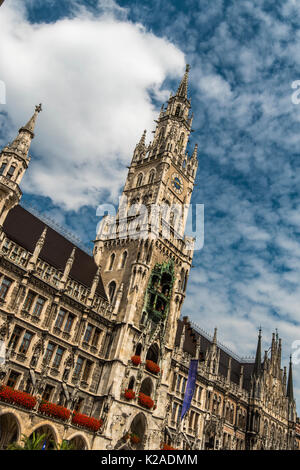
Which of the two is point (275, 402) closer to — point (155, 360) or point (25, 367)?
point (155, 360)

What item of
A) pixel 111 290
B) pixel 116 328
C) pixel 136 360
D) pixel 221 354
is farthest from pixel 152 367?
pixel 221 354

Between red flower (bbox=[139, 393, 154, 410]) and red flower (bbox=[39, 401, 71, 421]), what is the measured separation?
679cm

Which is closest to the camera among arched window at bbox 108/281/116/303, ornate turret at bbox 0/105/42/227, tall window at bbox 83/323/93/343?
ornate turret at bbox 0/105/42/227

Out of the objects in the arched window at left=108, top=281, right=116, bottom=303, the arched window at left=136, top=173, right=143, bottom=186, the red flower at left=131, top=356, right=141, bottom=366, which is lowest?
the red flower at left=131, top=356, right=141, bottom=366

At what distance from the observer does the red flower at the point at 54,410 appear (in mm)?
27719

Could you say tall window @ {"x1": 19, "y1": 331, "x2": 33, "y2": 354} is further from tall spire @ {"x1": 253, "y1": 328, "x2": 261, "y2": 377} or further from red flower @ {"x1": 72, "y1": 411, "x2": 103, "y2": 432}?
tall spire @ {"x1": 253, "y1": 328, "x2": 261, "y2": 377}

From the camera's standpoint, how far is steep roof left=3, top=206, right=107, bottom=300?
32.8 metres

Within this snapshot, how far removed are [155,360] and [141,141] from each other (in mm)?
27543

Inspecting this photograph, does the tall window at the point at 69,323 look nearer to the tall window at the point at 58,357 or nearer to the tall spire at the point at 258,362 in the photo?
the tall window at the point at 58,357

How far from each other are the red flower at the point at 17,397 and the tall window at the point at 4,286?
618cm

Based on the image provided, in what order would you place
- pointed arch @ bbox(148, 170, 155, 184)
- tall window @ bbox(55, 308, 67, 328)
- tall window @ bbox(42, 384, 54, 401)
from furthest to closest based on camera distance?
pointed arch @ bbox(148, 170, 155, 184)
tall window @ bbox(55, 308, 67, 328)
tall window @ bbox(42, 384, 54, 401)

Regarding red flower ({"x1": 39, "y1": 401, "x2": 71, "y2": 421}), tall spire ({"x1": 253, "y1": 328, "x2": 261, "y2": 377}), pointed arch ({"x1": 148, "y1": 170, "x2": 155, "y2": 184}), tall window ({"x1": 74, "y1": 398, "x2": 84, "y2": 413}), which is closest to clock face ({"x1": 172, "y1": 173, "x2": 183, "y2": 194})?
pointed arch ({"x1": 148, "y1": 170, "x2": 155, "y2": 184})

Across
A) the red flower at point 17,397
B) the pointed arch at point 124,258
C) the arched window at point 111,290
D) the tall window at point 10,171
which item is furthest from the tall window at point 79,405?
the tall window at point 10,171
